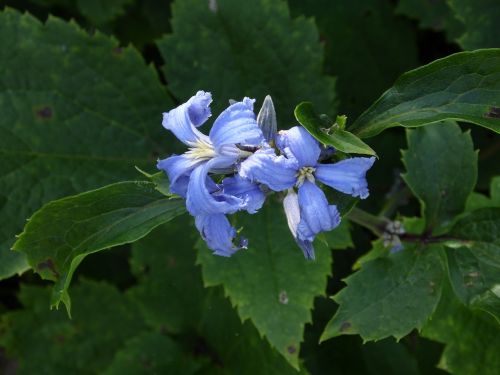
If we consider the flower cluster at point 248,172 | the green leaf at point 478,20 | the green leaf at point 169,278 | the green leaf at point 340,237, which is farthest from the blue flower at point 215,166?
the green leaf at point 478,20

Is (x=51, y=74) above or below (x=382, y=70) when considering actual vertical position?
above

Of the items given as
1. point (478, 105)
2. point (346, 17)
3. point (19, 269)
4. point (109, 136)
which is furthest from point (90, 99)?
point (478, 105)

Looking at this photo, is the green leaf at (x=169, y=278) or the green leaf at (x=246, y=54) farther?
the green leaf at (x=169, y=278)

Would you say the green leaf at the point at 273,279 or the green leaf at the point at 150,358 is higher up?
the green leaf at the point at 273,279

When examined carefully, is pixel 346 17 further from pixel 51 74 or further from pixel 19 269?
pixel 19 269

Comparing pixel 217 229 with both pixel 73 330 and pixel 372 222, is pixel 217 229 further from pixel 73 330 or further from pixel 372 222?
pixel 73 330


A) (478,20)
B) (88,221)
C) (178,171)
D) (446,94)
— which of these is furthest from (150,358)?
(478,20)

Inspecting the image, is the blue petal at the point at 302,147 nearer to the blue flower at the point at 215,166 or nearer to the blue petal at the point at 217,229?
the blue flower at the point at 215,166
